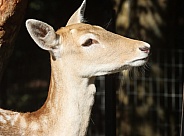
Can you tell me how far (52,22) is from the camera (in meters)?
8.77

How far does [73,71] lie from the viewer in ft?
13.6

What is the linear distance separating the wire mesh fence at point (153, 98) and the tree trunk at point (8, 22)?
2.30 m

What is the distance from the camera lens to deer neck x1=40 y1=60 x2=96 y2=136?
4.12m

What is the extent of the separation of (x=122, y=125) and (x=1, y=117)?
9.75 ft

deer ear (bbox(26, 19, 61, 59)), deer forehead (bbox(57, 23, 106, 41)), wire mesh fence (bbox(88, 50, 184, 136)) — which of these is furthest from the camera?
wire mesh fence (bbox(88, 50, 184, 136))

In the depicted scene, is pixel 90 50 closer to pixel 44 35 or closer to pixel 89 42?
pixel 89 42

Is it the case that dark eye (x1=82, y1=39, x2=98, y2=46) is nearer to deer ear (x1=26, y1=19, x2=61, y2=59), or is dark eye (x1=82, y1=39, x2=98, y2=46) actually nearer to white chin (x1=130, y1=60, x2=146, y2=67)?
deer ear (x1=26, y1=19, x2=61, y2=59)

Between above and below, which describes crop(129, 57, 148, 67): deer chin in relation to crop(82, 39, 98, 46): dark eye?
below

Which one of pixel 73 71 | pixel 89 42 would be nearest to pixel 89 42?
pixel 89 42

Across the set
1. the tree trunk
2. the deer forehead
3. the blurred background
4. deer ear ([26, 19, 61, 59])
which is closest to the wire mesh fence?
the blurred background

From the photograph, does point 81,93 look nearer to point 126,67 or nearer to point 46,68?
point 126,67

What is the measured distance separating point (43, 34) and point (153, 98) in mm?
3327

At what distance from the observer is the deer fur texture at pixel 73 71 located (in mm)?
4121

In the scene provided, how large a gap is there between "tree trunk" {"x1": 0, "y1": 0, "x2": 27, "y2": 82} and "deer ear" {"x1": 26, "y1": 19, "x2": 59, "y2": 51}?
0.61 metres
